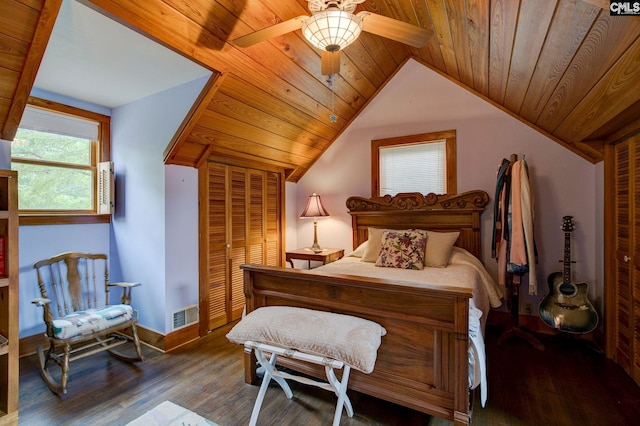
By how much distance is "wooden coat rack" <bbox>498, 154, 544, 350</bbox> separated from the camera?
2.66 m

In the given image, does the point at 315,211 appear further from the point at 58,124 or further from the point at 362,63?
the point at 58,124

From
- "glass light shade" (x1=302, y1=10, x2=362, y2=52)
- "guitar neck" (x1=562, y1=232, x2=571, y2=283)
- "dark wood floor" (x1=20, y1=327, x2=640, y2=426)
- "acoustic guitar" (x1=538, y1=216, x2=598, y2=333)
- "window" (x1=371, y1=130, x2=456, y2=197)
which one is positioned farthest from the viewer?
"window" (x1=371, y1=130, x2=456, y2=197)

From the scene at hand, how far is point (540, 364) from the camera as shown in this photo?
7.75 ft

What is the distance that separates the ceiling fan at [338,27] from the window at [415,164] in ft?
6.45

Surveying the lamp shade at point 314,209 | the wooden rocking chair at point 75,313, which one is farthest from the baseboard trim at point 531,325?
the wooden rocking chair at point 75,313

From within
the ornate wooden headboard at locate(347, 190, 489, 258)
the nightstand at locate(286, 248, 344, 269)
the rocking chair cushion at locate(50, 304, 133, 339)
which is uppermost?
the ornate wooden headboard at locate(347, 190, 489, 258)

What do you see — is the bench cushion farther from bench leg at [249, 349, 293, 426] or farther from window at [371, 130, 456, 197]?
window at [371, 130, 456, 197]

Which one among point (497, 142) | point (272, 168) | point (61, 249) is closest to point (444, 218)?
point (497, 142)

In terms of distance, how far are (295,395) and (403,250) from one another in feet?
Result: 4.99

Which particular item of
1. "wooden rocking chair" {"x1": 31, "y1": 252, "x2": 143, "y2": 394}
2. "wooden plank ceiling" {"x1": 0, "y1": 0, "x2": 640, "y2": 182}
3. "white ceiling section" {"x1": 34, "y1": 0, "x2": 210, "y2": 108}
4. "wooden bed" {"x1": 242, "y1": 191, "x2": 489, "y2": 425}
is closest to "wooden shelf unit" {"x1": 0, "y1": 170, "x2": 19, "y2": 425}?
"wooden rocking chair" {"x1": 31, "y1": 252, "x2": 143, "y2": 394}

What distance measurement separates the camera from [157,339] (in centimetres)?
269

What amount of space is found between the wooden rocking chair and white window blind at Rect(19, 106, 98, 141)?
1158 mm

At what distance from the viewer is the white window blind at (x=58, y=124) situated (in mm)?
2555

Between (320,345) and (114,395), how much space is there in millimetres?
1575
